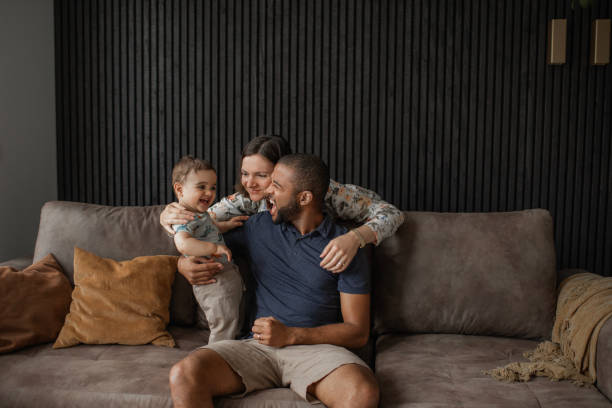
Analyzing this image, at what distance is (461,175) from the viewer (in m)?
2.96

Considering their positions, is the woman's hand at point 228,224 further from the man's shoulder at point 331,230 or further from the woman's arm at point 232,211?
the man's shoulder at point 331,230

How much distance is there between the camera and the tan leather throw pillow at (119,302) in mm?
1960

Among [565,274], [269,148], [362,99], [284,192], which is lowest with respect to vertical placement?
[565,274]

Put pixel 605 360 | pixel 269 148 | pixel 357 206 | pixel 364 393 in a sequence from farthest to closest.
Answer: pixel 357 206 < pixel 269 148 < pixel 605 360 < pixel 364 393

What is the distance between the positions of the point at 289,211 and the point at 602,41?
221cm

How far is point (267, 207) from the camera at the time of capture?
2.16 metres

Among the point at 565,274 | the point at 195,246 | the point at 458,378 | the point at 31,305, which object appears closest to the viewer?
the point at 458,378

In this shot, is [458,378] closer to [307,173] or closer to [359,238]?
[359,238]

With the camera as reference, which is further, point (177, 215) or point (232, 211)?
point (232, 211)

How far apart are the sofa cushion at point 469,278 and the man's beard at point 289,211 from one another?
0.53 meters

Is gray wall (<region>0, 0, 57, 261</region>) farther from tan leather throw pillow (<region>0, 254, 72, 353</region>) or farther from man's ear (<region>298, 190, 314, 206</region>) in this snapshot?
man's ear (<region>298, 190, 314, 206</region>)

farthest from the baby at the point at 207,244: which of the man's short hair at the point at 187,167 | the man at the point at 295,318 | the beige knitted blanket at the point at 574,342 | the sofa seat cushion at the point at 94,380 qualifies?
the beige knitted blanket at the point at 574,342

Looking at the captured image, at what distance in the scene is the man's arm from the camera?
1722mm

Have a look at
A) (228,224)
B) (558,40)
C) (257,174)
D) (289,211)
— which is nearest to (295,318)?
(289,211)
